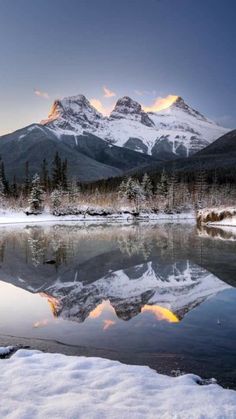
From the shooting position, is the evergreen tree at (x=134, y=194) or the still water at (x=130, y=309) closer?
the still water at (x=130, y=309)

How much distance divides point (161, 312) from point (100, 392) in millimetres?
6775

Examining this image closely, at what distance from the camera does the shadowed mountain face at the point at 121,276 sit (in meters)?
14.2

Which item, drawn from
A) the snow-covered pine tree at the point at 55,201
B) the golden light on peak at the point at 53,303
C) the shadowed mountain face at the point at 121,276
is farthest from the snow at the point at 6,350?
the snow-covered pine tree at the point at 55,201

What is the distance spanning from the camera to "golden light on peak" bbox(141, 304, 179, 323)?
1240cm

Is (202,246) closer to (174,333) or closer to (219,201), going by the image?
(174,333)

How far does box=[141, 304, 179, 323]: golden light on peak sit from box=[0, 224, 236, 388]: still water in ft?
0.11

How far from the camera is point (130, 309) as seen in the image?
1364 centimetres

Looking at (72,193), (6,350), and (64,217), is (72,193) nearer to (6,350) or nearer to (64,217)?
(64,217)

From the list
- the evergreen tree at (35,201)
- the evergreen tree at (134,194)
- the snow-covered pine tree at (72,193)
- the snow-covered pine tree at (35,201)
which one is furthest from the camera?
the snow-covered pine tree at (72,193)

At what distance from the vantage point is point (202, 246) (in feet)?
108

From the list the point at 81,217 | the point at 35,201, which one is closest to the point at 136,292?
the point at 35,201

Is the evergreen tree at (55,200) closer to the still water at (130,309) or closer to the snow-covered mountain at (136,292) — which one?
the still water at (130,309)

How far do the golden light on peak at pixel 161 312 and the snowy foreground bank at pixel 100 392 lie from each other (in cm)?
448

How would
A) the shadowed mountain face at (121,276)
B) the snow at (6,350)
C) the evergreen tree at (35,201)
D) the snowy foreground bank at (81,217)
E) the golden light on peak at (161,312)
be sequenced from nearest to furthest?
the snow at (6,350), the golden light on peak at (161,312), the shadowed mountain face at (121,276), the snowy foreground bank at (81,217), the evergreen tree at (35,201)
